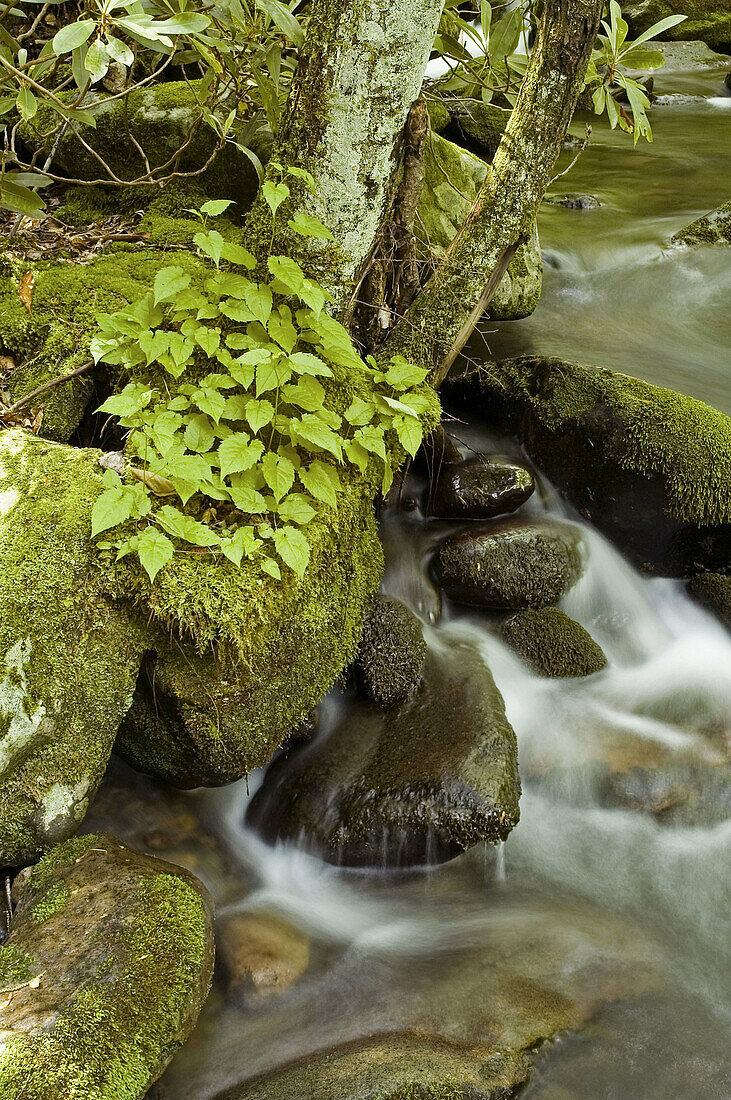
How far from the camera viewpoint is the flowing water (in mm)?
3166

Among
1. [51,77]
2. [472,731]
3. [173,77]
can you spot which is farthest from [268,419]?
[173,77]

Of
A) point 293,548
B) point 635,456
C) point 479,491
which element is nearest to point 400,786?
point 293,548

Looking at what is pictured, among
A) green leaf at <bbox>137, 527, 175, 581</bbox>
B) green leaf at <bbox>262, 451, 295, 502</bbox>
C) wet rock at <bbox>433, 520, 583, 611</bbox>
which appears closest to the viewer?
green leaf at <bbox>137, 527, 175, 581</bbox>

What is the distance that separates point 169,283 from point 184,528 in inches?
38.4

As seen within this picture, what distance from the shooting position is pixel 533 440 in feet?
18.6

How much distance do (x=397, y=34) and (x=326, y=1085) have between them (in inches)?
150

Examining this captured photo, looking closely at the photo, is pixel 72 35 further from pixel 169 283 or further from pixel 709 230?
pixel 709 230

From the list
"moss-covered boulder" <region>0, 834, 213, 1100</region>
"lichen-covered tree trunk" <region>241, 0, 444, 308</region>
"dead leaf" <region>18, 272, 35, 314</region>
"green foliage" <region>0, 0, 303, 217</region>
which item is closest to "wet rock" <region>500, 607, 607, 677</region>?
"lichen-covered tree trunk" <region>241, 0, 444, 308</region>

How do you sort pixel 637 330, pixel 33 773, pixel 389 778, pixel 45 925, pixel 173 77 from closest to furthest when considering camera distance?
pixel 45 925, pixel 33 773, pixel 389 778, pixel 173 77, pixel 637 330

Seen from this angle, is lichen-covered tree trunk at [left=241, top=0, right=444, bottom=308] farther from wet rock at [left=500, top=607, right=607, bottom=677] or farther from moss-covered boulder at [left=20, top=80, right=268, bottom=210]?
wet rock at [left=500, top=607, right=607, bottom=677]

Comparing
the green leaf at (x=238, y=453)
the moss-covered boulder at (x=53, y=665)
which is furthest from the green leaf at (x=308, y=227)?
the moss-covered boulder at (x=53, y=665)

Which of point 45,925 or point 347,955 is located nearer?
point 45,925

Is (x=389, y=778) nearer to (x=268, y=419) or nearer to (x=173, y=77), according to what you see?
(x=268, y=419)

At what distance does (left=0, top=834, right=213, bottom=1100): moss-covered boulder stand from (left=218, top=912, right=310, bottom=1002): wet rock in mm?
245
